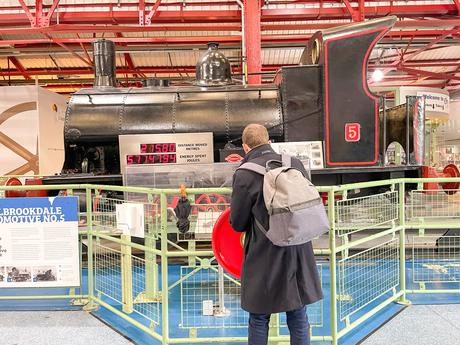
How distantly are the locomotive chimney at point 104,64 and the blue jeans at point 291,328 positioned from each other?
4.84 m

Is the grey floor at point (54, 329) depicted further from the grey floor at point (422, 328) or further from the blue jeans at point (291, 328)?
the grey floor at point (422, 328)

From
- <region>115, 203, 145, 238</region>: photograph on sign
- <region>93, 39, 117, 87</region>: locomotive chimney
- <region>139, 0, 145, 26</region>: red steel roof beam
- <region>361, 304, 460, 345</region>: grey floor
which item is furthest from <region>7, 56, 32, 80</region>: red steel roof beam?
<region>361, 304, 460, 345</region>: grey floor

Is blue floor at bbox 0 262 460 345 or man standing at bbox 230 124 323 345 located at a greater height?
man standing at bbox 230 124 323 345

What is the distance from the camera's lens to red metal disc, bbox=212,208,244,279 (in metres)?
2.76

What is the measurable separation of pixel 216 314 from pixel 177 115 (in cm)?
280

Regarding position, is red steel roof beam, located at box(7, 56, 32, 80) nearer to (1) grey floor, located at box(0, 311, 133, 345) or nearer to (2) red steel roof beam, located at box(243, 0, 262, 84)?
(2) red steel roof beam, located at box(243, 0, 262, 84)

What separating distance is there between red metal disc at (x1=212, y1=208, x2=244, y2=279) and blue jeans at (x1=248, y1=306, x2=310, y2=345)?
17.8 inches

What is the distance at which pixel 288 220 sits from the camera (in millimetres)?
2098

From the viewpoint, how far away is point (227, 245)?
9.13 feet

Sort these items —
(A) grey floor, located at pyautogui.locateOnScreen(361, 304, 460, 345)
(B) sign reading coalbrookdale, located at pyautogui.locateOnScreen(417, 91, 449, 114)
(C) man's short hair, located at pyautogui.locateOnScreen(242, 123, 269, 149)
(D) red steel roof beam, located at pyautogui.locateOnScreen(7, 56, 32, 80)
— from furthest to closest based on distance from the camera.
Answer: (D) red steel roof beam, located at pyautogui.locateOnScreen(7, 56, 32, 80)
(B) sign reading coalbrookdale, located at pyautogui.locateOnScreen(417, 91, 449, 114)
(A) grey floor, located at pyautogui.locateOnScreen(361, 304, 460, 345)
(C) man's short hair, located at pyautogui.locateOnScreen(242, 123, 269, 149)

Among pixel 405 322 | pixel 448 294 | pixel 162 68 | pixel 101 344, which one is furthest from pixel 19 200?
pixel 162 68

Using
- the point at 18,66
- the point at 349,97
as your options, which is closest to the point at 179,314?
the point at 349,97

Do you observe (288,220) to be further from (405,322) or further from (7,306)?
(7,306)

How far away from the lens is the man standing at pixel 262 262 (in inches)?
87.6
